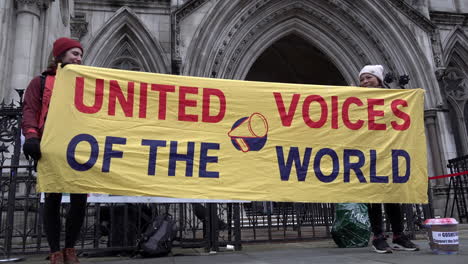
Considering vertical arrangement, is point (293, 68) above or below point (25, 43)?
above

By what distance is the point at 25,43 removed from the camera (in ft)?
26.1

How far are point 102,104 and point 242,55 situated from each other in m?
11.0

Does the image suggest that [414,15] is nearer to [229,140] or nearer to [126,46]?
[126,46]

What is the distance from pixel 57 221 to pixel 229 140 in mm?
1968

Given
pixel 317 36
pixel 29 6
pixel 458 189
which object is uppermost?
pixel 317 36

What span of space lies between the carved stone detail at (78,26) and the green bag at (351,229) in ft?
38.2

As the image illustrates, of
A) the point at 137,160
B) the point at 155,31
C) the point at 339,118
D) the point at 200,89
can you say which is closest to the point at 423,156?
the point at 339,118

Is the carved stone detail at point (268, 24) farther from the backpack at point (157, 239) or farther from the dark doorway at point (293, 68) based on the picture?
the backpack at point (157, 239)

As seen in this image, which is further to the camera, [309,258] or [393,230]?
[393,230]

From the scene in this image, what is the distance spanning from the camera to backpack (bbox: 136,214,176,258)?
15.8ft

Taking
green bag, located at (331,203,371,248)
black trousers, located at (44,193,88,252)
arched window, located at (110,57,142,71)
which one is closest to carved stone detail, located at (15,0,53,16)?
arched window, located at (110,57,142,71)

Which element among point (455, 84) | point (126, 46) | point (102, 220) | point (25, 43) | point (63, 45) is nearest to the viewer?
point (63, 45)

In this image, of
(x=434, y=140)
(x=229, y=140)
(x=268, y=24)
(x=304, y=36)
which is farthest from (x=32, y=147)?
(x=434, y=140)

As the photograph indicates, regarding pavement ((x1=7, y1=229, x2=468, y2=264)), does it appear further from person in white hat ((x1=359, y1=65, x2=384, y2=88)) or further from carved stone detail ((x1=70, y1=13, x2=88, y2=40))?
carved stone detail ((x1=70, y1=13, x2=88, y2=40))
